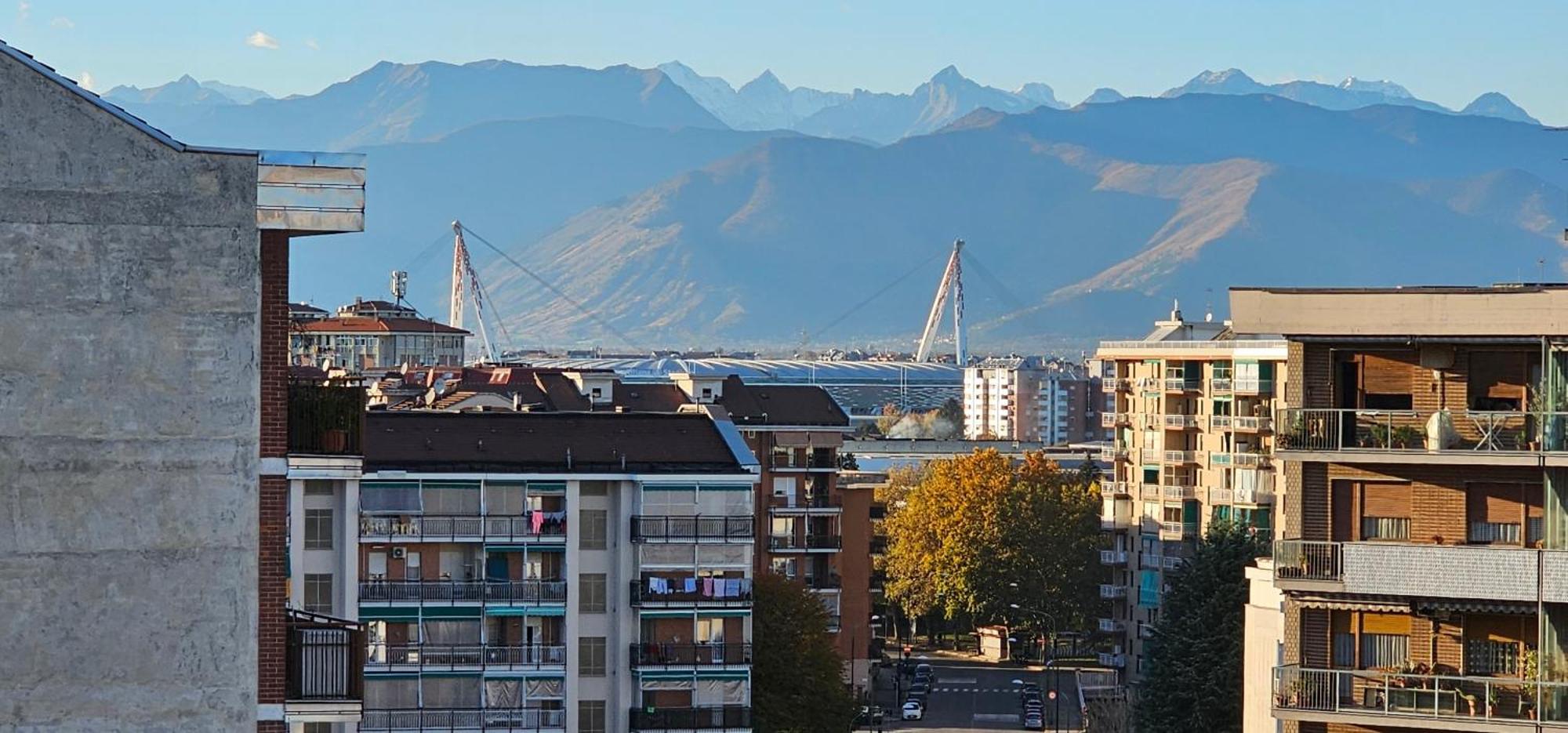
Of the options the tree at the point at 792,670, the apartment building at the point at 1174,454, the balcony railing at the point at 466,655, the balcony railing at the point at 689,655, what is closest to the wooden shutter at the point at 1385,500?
the balcony railing at the point at 466,655

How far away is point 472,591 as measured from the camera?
55.9 m

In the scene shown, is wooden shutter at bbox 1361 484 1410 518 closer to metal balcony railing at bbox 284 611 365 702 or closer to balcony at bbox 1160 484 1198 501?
metal balcony railing at bbox 284 611 365 702

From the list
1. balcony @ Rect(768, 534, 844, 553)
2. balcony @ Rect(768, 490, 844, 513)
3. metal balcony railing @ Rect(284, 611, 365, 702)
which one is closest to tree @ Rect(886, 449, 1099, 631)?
balcony @ Rect(768, 490, 844, 513)

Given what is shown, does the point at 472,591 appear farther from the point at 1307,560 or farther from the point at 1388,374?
the point at 1388,374

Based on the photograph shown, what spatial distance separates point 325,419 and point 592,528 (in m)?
37.6

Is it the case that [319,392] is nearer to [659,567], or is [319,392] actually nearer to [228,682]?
[228,682]

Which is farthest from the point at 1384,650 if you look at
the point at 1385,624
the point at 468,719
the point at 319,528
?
the point at 468,719

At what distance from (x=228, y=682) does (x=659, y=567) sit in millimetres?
39356

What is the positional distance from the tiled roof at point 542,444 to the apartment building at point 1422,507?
27.6 meters

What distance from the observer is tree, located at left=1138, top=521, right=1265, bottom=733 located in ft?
230

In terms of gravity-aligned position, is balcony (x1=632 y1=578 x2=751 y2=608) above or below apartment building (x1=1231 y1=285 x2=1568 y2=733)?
below

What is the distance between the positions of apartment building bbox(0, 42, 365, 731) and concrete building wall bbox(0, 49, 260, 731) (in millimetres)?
10

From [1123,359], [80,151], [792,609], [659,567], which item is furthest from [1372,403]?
[1123,359]

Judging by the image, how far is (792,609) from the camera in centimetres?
7156
